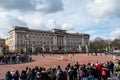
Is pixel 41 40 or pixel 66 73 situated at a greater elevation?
pixel 41 40

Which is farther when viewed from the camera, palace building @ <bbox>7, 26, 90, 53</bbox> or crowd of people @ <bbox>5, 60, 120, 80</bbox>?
palace building @ <bbox>7, 26, 90, 53</bbox>

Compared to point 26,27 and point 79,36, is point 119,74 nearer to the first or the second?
point 26,27

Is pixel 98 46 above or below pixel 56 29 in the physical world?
below

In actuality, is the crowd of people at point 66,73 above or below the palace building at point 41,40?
below

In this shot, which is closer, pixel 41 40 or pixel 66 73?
pixel 66 73

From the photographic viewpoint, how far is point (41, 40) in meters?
167

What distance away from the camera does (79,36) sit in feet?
633

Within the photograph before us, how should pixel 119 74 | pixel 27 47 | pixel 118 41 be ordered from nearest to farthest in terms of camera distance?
pixel 119 74, pixel 118 41, pixel 27 47

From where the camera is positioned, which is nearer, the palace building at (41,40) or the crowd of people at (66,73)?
the crowd of people at (66,73)

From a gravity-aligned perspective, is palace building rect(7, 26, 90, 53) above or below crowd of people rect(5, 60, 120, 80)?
above

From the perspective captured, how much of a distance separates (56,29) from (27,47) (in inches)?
1298

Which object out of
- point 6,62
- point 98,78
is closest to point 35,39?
point 6,62

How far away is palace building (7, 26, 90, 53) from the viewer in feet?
495

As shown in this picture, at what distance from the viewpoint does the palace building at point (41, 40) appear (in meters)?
151
